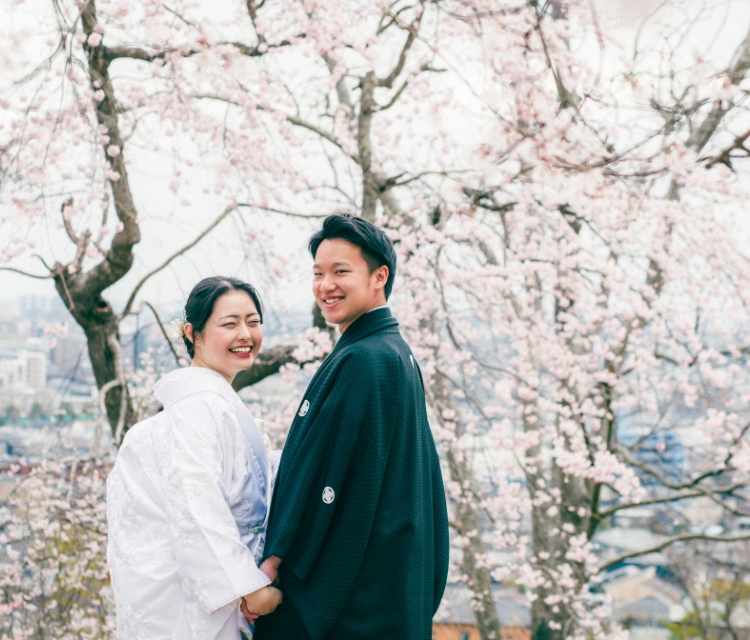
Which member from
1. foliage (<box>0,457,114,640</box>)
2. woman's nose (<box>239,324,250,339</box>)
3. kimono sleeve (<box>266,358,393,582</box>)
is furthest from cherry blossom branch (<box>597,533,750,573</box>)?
woman's nose (<box>239,324,250,339</box>)

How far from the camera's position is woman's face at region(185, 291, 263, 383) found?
6.47 feet

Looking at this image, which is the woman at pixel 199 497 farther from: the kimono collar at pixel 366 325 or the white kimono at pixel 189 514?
the kimono collar at pixel 366 325

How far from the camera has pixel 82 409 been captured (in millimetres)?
4770

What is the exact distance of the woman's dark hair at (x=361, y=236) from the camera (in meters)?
1.85

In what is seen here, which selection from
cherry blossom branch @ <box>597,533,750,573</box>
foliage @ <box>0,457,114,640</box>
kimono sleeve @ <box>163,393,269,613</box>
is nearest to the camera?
kimono sleeve @ <box>163,393,269,613</box>

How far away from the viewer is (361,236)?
184cm

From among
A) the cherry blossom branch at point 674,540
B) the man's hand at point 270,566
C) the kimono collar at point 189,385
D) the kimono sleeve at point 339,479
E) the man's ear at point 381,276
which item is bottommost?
the cherry blossom branch at point 674,540

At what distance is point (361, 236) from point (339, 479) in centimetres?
63

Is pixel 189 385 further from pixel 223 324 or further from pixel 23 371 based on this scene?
pixel 23 371

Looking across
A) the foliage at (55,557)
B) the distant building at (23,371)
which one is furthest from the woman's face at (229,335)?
the distant building at (23,371)

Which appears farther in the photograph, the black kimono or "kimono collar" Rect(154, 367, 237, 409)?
"kimono collar" Rect(154, 367, 237, 409)

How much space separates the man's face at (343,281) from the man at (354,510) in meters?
0.06

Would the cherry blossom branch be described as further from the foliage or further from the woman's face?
the woman's face

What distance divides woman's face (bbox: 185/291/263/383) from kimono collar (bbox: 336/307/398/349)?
0.28 meters
